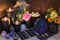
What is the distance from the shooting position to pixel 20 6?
1.37 m

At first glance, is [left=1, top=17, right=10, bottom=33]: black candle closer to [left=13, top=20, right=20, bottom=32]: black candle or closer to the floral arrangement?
[left=13, top=20, right=20, bottom=32]: black candle

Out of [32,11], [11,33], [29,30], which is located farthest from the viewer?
[32,11]

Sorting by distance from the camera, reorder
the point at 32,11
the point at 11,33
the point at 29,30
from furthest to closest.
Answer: the point at 32,11 → the point at 29,30 → the point at 11,33

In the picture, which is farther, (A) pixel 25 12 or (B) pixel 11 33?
(A) pixel 25 12

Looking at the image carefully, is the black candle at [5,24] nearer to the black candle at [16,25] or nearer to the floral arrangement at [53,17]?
the black candle at [16,25]

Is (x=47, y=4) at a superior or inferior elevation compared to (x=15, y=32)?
superior

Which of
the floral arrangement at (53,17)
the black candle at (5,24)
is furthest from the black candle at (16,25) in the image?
the floral arrangement at (53,17)

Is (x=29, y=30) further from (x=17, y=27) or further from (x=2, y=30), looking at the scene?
(x=2, y=30)

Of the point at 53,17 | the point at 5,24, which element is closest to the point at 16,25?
the point at 5,24

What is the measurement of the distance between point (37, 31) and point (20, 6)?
292 millimetres

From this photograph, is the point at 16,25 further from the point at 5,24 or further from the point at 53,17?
the point at 53,17

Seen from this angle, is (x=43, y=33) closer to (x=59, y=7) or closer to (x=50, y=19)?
(x=50, y=19)

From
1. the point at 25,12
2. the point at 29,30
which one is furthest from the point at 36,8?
the point at 29,30

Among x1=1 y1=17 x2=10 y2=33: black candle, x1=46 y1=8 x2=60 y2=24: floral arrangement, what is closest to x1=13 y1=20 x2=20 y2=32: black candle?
x1=1 y1=17 x2=10 y2=33: black candle
